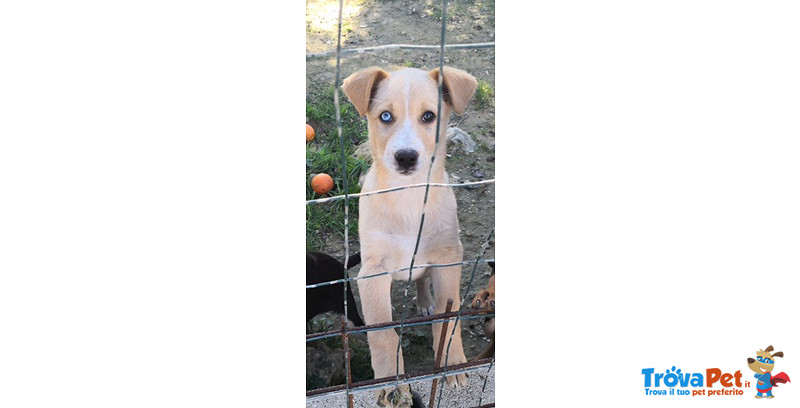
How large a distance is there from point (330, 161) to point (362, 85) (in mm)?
233

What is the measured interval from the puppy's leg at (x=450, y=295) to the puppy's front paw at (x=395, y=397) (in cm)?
12

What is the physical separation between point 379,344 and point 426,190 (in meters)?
0.45

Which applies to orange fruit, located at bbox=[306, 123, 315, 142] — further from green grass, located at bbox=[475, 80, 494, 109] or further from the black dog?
green grass, located at bbox=[475, 80, 494, 109]

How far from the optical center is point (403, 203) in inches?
68.0

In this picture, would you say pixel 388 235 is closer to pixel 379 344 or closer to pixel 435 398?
pixel 379 344

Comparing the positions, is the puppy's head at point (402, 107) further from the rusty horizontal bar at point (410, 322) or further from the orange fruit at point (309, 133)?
the rusty horizontal bar at point (410, 322)

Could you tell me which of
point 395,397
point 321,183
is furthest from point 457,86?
point 395,397

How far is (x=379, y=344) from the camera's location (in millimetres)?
1824

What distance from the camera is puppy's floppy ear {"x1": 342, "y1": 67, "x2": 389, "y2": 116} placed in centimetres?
159
